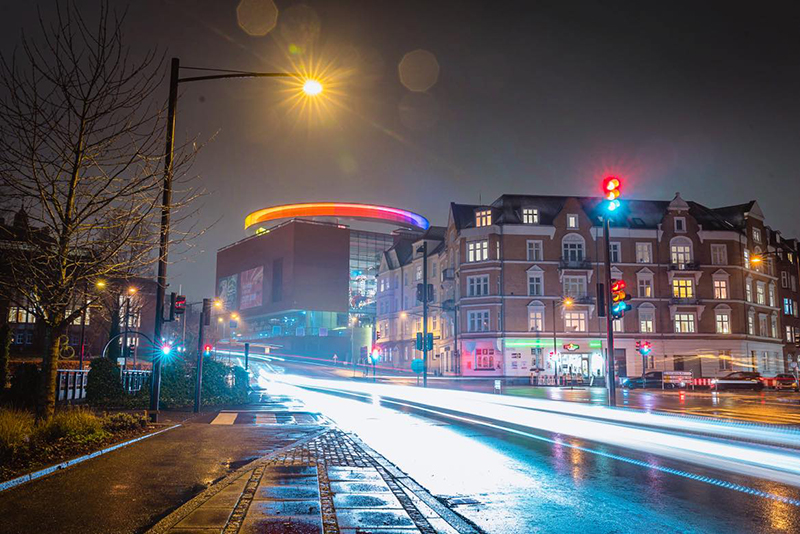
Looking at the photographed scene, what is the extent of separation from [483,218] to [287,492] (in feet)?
196

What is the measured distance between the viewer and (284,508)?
22.5ft

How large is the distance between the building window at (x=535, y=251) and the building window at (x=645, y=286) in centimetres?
1060

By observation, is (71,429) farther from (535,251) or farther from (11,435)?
(535,251)

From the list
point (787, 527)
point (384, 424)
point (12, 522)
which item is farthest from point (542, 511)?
point (384, 424)

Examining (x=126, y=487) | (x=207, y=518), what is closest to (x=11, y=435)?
(x=126, y=487)

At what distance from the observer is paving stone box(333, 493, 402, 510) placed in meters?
7.20

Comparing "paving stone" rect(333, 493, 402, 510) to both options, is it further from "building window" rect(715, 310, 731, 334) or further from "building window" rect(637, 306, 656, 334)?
"building window" rect(715, 310, 731, 334)

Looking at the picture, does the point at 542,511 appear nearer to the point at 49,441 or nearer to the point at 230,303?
the point at 49,441

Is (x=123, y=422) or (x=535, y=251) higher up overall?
(x=535, y=251)

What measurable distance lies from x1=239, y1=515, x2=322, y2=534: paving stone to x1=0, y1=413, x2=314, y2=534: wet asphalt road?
39.4 inches

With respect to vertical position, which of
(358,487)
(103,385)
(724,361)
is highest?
(724,361)

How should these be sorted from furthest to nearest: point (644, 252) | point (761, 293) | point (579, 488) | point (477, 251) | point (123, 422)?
point (761, 293) → point (644, 252) → point (477, 251) → point (123, 422) → point (579, 488)

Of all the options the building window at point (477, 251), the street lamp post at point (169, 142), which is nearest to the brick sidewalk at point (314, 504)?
the street lamp post at point (169, 142)

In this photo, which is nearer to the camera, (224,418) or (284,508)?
(284,508)
